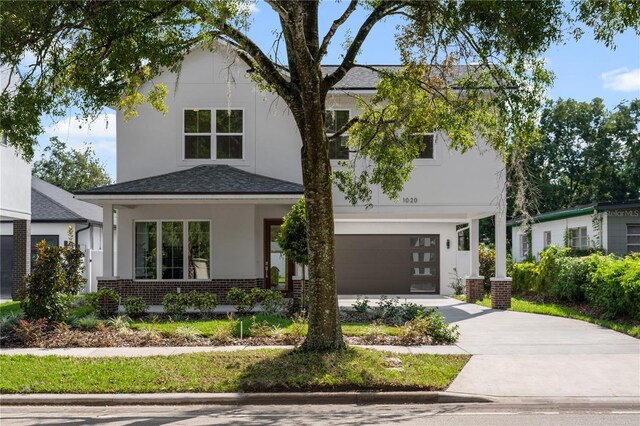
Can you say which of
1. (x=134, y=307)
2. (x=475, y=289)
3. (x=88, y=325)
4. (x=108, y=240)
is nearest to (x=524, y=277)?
(x=475, y=289)

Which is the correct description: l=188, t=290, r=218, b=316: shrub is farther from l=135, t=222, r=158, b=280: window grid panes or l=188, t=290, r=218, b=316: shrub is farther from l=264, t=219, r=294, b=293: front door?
l=264, t=219, r=294, b=293: front door

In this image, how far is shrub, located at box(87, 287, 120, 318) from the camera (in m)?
18.9

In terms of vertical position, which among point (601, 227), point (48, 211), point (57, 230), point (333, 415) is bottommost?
point (333, 415)

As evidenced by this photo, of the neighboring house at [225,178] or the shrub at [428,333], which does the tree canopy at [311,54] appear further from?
the neighboring house at [225,178]

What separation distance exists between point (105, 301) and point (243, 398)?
1021 cm

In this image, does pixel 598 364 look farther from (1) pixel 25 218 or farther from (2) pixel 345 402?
(1) pixel 25 218

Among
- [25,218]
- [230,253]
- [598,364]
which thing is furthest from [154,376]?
[25,218]

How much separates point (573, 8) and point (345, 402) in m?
6.85

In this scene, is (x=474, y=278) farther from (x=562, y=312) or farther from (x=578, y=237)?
(x=578, y=237)

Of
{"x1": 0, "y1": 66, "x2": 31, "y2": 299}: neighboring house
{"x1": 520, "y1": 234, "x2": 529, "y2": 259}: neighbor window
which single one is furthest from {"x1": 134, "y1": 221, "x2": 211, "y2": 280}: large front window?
{"x1": 520, "y1": 234, "x2": 529, "y2": 259}: neighbor window

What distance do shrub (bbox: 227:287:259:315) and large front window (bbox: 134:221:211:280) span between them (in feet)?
6.69

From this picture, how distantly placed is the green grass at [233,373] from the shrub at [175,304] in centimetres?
574

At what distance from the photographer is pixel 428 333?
14969mm

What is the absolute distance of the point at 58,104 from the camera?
12.7 m
